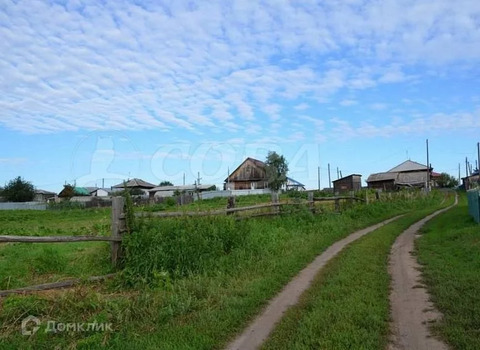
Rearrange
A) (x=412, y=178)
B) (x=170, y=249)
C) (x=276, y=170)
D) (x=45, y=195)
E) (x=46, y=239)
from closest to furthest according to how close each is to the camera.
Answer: (x=46, y=239), (x=170, y=249), (x=276, y=170), (x=412, y=178), (x=45, y=195)

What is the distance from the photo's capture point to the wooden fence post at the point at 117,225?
816cm

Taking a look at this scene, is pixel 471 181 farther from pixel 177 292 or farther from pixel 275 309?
pixel 177 292

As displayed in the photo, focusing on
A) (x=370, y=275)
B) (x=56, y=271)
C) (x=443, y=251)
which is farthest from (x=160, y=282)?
(x=443, y=251)

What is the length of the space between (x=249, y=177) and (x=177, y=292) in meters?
76.3

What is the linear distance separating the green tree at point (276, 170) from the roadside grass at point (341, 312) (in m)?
66.2

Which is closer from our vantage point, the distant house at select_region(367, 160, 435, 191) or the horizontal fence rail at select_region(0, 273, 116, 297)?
the horizontal fence rail at select_region(0, 273, 116, 297)

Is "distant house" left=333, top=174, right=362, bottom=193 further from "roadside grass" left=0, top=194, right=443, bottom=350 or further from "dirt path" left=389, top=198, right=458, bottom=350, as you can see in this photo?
"dirt path" left=389, top=198, right=458, bottom=350

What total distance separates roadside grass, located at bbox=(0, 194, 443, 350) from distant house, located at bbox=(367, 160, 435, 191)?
240 ft

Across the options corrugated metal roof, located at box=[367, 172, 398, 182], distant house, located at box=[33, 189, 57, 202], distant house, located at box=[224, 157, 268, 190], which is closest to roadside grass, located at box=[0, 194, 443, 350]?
distant house, located at box=[224, 157, 268, 190]

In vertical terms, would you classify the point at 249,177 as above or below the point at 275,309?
above

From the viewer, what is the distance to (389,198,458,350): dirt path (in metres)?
4.71

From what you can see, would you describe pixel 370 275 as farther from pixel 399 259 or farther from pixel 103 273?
pixel 103 273

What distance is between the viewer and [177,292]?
6789mm

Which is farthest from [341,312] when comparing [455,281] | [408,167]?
[408,167]
